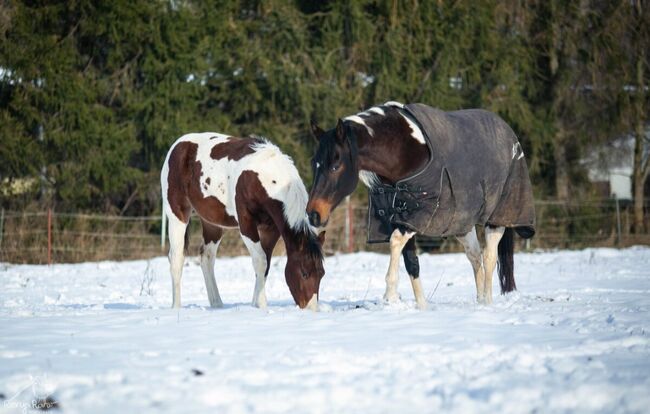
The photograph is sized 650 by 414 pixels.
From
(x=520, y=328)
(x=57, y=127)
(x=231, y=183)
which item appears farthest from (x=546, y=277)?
(x=57, y=127)

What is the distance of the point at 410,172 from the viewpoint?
6418 millimetres

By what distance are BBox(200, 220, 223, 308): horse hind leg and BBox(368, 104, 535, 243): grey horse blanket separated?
6.72ft

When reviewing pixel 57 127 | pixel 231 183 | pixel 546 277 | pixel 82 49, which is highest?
pixel 82 49

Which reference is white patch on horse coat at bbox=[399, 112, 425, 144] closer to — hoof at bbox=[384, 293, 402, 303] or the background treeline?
hoof at bbox=[384, 293, 402, 303]

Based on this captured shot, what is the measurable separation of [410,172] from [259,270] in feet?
5.92

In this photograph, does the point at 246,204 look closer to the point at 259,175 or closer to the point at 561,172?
the point at 259,175

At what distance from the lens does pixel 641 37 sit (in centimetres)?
2214

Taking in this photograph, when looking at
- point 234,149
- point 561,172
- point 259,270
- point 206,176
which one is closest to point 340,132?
point 259,270

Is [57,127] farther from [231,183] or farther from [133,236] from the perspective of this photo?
[231,183]

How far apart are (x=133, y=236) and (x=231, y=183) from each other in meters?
11.2

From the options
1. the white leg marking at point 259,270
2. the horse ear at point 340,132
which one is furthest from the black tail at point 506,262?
the horse ear at point 340,132

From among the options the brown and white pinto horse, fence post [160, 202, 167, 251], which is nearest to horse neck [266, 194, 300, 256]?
the brown and white pinto horse

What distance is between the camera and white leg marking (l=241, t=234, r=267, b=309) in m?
7.20

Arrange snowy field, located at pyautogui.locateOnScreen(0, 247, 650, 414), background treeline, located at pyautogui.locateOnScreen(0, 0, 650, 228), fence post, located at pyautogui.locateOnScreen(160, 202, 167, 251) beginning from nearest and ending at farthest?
Result: snowy field, located at pyautogui.locateOnScreen(0, 247, 650, 414), fence post, located at pyautogui.locateOnScreen(160, 202, 167, 251), background treeline, located at pyautogui.locateOnScreen(0, 0, 650, 228)
